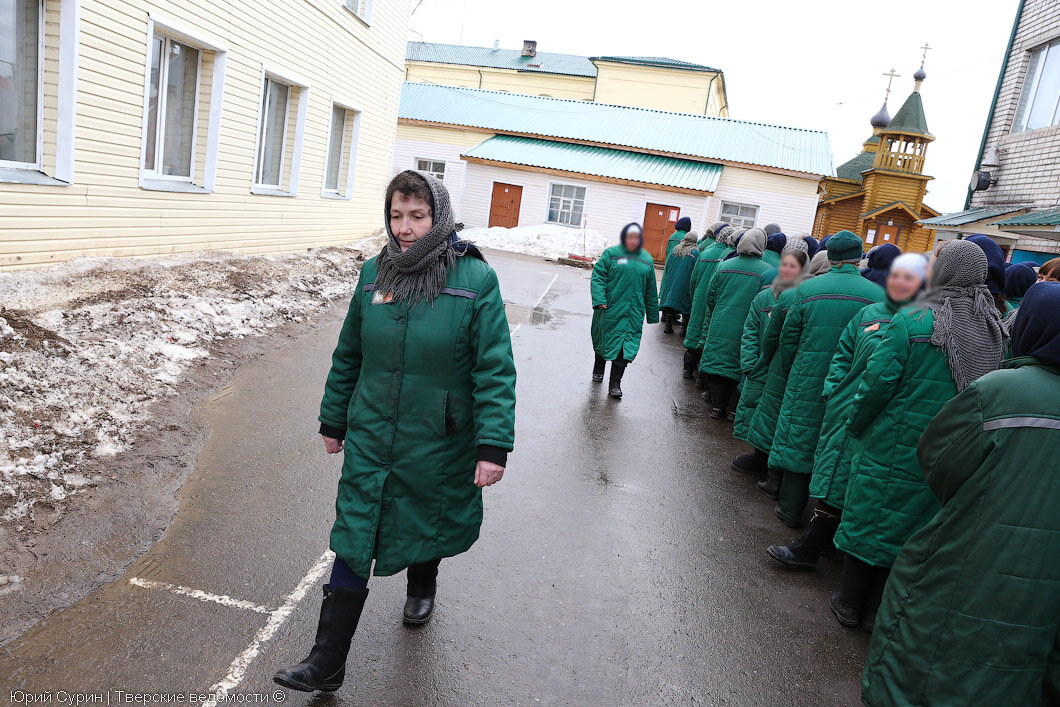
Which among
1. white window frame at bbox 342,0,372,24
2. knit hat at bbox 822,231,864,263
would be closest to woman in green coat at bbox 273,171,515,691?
knit hat at bbox 822,231,864,263

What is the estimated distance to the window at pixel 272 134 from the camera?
11.9m

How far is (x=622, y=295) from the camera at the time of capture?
8086mm

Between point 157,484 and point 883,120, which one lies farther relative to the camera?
point 883,120

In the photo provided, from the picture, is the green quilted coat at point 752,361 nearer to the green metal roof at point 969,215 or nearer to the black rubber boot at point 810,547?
the black rubber boot at point 810,547

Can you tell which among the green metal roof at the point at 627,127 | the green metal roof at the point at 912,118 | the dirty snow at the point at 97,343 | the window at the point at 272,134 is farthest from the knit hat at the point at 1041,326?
the green metal roof at the point at 912,118

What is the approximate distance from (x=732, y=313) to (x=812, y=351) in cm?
272

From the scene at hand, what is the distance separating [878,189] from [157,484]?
122 ft

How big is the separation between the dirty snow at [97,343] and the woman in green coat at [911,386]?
4087 mm

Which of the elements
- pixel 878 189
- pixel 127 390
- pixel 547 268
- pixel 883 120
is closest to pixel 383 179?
pixel 547 268

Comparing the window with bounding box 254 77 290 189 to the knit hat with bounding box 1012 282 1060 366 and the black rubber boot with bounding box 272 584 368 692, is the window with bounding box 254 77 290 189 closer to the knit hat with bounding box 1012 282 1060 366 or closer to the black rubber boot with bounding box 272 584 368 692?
the black rubber boot with bounding box 272 584 368 692

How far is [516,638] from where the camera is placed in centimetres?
343

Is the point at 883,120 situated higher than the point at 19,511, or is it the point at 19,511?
the point at 883,120

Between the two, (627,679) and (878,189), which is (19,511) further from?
(878,189)

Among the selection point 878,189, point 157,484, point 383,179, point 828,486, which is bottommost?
point 157,484
